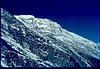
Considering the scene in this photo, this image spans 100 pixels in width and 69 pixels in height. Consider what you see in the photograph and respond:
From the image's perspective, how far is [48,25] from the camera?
696cm

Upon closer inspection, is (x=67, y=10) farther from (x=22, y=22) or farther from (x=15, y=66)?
(x=15, y=66)

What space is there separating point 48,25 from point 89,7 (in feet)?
3.15

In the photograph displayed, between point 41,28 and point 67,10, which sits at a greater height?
point 67,10

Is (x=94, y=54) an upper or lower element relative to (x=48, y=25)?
lower

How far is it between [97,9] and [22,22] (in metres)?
1.58

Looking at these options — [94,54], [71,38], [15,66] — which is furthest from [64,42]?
[15,66]

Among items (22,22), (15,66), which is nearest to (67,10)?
(22,22)

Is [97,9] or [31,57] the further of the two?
[97,9]

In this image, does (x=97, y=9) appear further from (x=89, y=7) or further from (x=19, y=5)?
(x=19, y=5)

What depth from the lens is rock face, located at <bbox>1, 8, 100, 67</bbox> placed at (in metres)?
6.55

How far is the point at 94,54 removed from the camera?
7.04m

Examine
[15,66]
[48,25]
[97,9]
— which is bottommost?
[15,66]

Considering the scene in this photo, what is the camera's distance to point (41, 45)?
677 centimetres

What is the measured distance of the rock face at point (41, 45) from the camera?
6.55 meters
